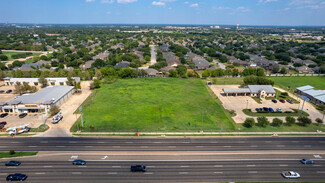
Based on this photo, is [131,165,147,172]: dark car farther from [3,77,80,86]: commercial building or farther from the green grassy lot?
[3,77,80,86]: commercial building

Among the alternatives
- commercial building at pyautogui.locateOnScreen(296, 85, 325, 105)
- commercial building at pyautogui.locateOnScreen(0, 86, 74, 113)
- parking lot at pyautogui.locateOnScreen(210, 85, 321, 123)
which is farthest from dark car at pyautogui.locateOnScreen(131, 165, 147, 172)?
commercial building at pyautogui.locateOnScreen(296, 85, 325, 105)

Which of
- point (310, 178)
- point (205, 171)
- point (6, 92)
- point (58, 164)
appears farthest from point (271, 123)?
point (6, 92)

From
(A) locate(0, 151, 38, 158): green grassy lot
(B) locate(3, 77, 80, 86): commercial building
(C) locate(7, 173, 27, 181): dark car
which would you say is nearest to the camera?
(C) locate(7, 173, 27, 181): dark car

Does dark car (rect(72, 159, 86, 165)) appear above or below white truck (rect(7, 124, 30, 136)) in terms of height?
below

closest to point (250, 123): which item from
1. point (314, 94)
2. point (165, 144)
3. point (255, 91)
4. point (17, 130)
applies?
point (165, 144)

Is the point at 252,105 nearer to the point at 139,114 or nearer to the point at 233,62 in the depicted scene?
the point at 139,114

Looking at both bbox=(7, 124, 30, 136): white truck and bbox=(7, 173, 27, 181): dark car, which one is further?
bbox=(7, 124, 30, 136): white truck
